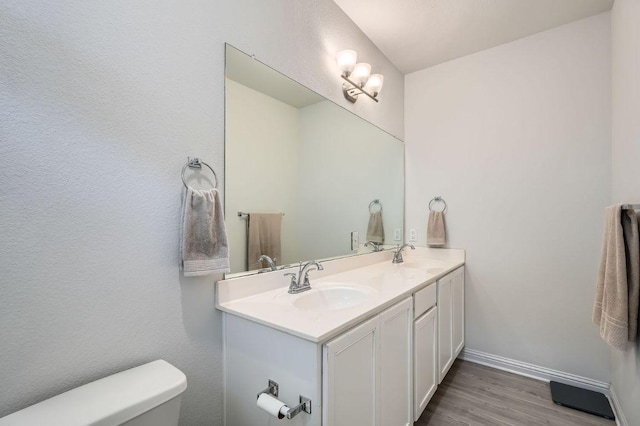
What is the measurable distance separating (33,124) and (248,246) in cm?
82

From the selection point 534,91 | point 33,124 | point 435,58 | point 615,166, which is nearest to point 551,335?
point 615,166

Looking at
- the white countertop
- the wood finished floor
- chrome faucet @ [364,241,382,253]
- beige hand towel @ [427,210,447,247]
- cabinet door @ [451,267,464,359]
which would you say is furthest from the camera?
beige hand towel @ [427,210,447,247]

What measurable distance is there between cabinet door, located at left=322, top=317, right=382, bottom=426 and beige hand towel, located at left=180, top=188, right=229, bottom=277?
0.52 m

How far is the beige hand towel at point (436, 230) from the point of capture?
2.38 meters

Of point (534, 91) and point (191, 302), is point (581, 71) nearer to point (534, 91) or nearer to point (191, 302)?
point (534, 91)

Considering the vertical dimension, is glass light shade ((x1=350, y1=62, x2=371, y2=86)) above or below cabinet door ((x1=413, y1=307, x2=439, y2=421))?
above

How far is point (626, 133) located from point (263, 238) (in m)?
2.00

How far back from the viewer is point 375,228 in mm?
2322

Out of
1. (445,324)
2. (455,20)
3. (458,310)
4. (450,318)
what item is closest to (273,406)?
(445,324)

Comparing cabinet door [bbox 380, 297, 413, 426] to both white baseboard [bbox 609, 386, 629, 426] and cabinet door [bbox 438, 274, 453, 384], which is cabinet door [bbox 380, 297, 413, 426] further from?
white baseboard [bbox 609, 386, 629, 426]

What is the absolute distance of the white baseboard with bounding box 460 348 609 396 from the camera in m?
1.89

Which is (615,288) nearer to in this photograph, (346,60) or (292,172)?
(292,172)

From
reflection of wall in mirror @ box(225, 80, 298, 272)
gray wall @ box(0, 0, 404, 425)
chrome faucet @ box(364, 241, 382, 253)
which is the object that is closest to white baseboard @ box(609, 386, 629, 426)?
chrome faucet @ box(364, 241, 382, 253)

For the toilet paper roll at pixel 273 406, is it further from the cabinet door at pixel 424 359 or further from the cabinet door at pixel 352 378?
the cabinet door at pixel 424 359
